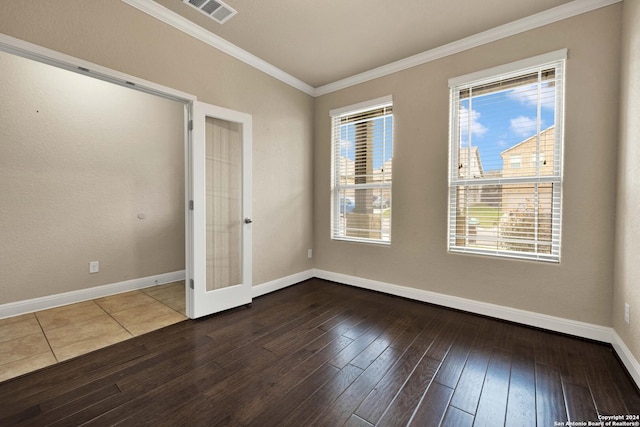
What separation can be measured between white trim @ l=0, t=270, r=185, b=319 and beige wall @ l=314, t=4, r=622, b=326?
8.67ft

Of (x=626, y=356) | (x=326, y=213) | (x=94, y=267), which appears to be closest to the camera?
(x=626, y=356)

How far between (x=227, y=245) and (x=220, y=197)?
0.55 metres

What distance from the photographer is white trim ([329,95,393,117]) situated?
136 inches

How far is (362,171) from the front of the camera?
379 centimetres

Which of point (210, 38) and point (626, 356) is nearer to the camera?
point (626, 356)

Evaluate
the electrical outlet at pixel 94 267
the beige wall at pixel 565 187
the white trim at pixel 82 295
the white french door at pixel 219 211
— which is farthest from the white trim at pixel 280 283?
the electrical outlet at pixel 94 267

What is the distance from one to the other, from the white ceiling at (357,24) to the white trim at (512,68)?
0.34 m

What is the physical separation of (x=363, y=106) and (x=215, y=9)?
199 centimetres

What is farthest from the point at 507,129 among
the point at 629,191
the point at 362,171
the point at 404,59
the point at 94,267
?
the point at 94,267

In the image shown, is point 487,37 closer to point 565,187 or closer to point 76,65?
point 565,187

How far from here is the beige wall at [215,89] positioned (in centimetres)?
198

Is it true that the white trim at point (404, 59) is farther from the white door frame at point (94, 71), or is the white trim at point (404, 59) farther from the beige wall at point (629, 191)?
the white door frame at point (94, 71)

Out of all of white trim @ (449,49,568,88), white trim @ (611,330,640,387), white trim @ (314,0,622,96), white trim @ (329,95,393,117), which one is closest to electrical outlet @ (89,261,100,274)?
white trim @ (329,95,393,117)

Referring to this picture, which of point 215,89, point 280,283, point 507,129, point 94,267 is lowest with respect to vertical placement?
point 280,283
